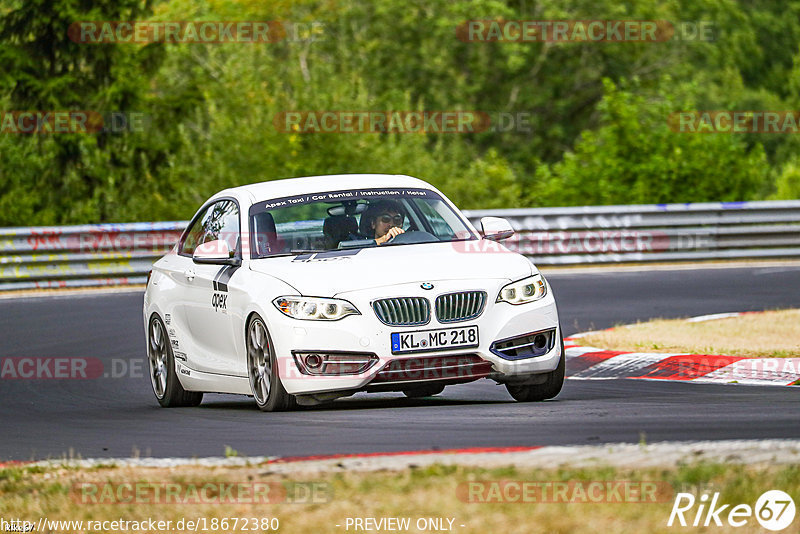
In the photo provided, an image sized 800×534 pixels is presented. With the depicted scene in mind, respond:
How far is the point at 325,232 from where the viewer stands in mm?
10375

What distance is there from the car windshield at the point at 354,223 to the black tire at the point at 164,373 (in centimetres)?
143

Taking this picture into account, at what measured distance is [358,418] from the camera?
8992 millimetres

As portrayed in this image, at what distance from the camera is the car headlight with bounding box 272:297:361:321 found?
921 cm

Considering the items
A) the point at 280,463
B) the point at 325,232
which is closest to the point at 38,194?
the point at 325,232

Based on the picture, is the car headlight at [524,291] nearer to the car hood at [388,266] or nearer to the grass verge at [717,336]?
the car hood at [388,266]

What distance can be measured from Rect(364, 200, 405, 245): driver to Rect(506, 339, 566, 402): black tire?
1.31m

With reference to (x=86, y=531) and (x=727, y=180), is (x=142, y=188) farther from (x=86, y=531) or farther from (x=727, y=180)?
(x=86, y=531)

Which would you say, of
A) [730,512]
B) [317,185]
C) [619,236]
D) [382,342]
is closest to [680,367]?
[317,185]

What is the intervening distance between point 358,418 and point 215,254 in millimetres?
1838

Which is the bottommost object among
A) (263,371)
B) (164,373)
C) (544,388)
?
(164,373)

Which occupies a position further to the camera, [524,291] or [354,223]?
[354,223]

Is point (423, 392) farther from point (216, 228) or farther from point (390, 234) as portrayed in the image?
point (216, 228)

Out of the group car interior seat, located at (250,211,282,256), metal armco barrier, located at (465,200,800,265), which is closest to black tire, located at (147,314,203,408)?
Result: car interior seat, located at (250,211,282,256)

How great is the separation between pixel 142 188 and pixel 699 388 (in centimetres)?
2206
